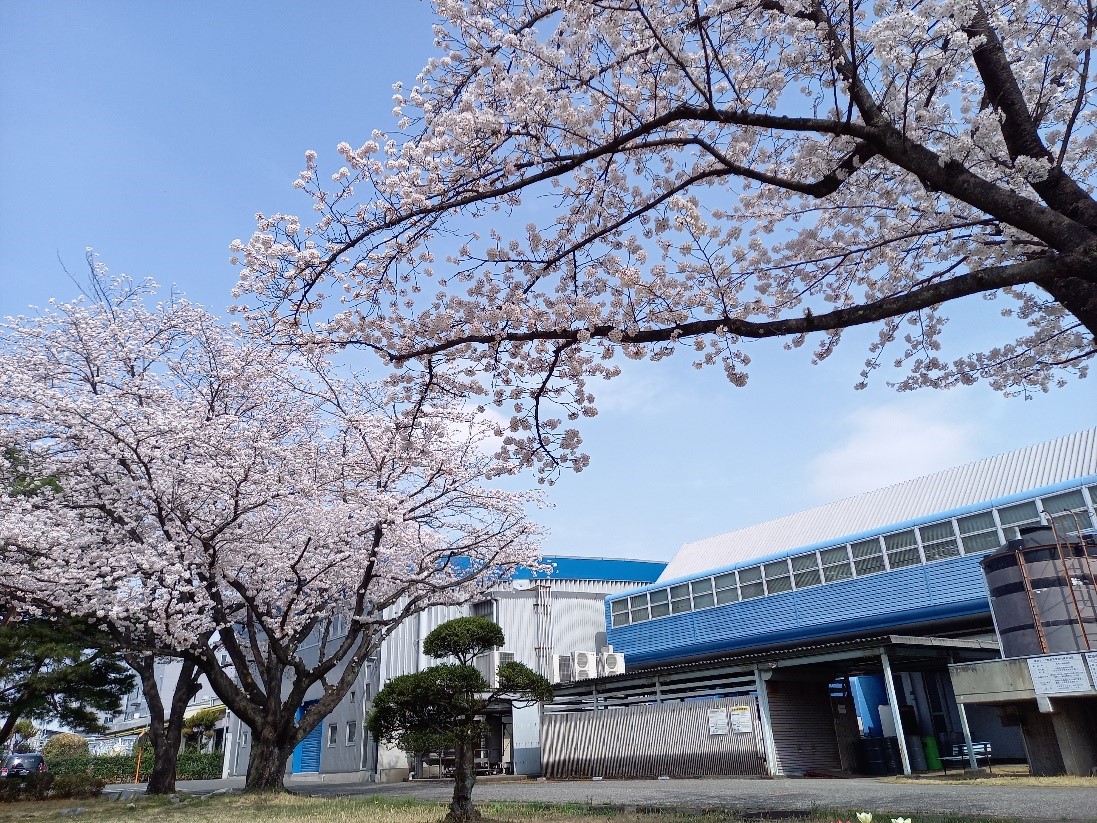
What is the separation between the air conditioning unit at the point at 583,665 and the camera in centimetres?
2325

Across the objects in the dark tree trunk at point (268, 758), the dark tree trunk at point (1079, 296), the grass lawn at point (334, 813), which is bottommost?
the grass lawn at point (334, 813)

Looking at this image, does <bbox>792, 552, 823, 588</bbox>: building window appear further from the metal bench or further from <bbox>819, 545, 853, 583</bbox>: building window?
the metal bench

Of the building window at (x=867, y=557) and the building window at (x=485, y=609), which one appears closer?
the building window at (x=867, y=557)

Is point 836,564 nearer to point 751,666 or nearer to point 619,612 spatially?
point 751,666

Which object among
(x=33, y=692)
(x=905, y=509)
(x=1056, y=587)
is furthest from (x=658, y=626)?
(x=33, y=692)

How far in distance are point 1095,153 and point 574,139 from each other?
197 inches

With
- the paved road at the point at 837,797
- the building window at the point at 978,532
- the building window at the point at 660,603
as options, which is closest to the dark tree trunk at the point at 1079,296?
the paved road at the point at 837,797

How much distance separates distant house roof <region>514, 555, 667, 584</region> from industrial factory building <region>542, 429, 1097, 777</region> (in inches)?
161

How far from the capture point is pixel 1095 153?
713cm

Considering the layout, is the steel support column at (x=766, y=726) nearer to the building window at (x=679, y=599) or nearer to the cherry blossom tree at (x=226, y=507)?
the cherry blossom tree at (x=226, y=507)

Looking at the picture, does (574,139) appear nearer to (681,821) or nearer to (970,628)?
(681,821)

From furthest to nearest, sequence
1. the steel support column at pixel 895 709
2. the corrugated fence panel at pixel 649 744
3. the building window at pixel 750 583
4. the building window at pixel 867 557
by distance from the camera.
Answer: the building window at pixel 750 583 < the building window at pixel 867 557 < the corrugated fence panel at pixel 649 744 < the steel support column at pixel 895 709

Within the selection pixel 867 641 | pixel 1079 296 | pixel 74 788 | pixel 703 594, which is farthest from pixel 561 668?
pixel 1079 296

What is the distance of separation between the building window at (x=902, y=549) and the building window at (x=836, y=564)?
1.19 metres
